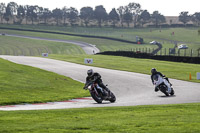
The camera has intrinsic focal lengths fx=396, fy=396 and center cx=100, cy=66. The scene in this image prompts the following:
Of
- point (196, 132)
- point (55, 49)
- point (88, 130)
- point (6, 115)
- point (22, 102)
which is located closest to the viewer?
point (196, 132)

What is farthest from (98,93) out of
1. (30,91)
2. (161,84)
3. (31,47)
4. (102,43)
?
(102,43)

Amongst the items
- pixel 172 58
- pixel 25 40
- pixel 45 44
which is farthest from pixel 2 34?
pixel 172 58

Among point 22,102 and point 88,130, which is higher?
point 88,130

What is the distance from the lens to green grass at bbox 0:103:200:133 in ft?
30.3

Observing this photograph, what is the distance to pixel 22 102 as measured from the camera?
17.6 m

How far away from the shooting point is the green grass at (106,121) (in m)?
9.25

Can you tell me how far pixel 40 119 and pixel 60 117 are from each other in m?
0.69

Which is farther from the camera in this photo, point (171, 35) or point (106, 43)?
point (171, 35)

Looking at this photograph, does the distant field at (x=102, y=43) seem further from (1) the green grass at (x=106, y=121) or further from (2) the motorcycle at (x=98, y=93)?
(1) the green grass at (x=106, y=121)

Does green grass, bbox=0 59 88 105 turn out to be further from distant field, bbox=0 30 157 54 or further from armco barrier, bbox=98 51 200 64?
distant field, bbox=0 30 157 54

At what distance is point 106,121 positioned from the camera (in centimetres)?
1057

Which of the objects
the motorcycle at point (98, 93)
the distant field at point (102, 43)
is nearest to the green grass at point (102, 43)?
the distant field at point (102, 43)

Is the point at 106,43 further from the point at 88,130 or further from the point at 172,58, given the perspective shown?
the point at 88,130

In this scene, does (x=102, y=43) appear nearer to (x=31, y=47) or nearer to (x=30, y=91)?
(x=31, y=47)
